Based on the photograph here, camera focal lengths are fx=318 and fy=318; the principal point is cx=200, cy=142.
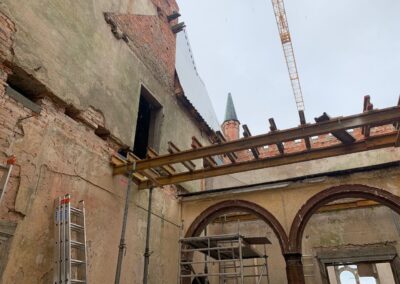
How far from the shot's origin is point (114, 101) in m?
7.06

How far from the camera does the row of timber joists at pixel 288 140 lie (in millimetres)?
4914

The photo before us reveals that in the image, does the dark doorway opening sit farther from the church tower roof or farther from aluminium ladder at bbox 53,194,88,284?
the church tower roof

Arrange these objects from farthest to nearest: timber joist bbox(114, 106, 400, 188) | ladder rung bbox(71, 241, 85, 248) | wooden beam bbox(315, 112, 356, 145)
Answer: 1. wooden beam bbox(315, 112, 356, 145)
2. timber joist bbox(114, 106, 400, 188)
3. ladder rung bbox(71, 241, 85, 248)

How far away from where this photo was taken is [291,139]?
17.0 ft

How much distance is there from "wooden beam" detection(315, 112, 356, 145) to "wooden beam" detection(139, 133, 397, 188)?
0.37 feet

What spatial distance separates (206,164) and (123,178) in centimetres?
182

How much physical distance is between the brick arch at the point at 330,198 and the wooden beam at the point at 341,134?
8.31 ft

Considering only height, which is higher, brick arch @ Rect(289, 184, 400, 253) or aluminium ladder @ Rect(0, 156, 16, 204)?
brick arch @ Rect(289, 184, 400, 253)

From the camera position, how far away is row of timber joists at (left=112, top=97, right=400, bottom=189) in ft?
16.1

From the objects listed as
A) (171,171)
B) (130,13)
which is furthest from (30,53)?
(130,13)

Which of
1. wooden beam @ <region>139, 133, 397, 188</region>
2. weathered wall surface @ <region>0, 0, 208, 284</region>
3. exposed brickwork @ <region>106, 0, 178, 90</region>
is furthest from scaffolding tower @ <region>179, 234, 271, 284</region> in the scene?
exposed brickwork @ <region>106, 0, 178, 90</region>

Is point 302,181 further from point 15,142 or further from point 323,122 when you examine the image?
point 15,142

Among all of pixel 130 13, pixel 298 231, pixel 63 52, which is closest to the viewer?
pixel 63 52

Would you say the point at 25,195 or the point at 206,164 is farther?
the point at 206,164
